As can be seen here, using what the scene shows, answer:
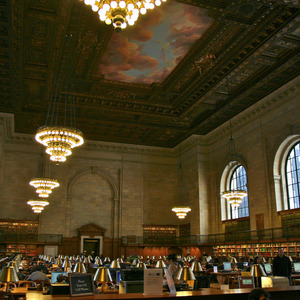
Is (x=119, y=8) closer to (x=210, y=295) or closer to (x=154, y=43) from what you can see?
(x=210, y=295)

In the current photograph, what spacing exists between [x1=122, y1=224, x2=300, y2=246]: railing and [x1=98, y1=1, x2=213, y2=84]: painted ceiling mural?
809 centimetres

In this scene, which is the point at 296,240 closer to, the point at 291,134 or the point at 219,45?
the point at 291,134

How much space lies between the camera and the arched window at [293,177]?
15594 millimetres

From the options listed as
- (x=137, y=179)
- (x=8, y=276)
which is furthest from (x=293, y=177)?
(x=8, y=276)

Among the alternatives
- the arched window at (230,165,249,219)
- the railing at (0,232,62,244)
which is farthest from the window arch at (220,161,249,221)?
the railing at (0,232,62,244)

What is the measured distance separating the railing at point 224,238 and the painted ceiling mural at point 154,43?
8.09m

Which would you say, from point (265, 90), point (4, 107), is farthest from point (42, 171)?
point (265, 90)

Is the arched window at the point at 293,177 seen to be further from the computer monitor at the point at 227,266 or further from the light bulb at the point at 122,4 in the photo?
the light bulb at the point at 122,4

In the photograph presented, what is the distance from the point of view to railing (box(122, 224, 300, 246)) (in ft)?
48.3

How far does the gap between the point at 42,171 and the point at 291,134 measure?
549 inches

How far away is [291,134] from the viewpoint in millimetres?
15234

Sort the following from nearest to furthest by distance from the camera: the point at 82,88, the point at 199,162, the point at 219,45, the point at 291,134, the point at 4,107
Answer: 1. the point at 219,45
2. the point at 291,134
3. the point at 82,88
4. the point at 4,107
5. the point at 199,162

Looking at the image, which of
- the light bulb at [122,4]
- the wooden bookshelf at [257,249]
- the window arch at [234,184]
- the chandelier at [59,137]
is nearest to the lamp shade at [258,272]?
the light bulb at [122,4]

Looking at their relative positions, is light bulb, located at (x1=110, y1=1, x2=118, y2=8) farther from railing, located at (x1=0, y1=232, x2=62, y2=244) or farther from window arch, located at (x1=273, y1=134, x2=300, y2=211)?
railing, located at (x1=0, y1=232, x2=62, y2=244)
